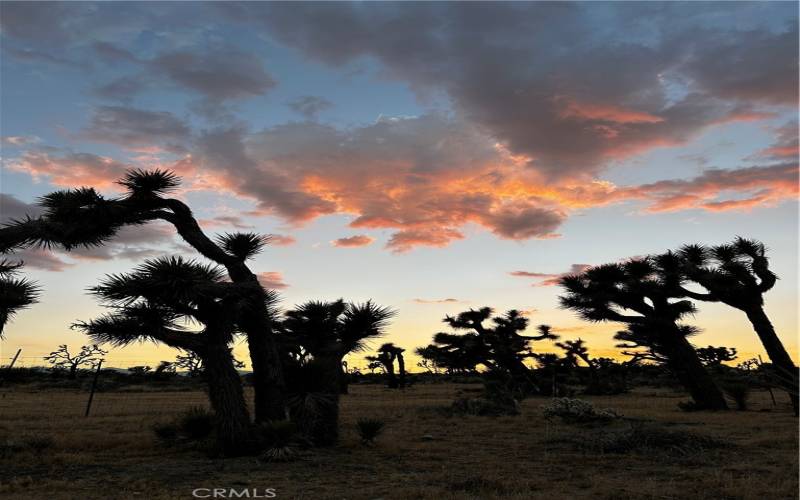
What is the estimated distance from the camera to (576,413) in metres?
19.2

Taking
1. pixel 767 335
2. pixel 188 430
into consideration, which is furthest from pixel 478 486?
pixel 767 335

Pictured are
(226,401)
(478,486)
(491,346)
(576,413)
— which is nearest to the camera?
(478,486)

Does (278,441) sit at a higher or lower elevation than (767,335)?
lower

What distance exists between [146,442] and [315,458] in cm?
505

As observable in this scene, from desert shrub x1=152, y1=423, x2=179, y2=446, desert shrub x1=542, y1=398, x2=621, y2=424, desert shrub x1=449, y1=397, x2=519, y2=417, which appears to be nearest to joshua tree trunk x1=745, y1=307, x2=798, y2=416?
desert shrub x1=542, y1=398, x2=621, y2=424

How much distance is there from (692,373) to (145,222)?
2294 centimetres

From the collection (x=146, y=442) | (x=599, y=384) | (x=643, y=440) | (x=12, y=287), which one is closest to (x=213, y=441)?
(x=146, y=442)

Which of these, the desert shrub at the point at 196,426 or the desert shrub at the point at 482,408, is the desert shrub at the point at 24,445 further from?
the desert shrub at the point at 482,408

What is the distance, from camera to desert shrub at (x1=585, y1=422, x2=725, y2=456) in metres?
12.0

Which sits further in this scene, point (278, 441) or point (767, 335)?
point (767, 335)

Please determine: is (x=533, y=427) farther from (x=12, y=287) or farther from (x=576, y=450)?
(x=12, y=287)

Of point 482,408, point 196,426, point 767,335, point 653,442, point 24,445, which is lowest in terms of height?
point 24,445

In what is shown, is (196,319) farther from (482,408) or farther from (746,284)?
(746,284)

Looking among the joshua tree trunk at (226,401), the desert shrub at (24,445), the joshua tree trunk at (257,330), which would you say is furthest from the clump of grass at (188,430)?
the desert shrub at (24,445)
